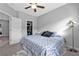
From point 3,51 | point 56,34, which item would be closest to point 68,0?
point 56,34

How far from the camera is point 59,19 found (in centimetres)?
170

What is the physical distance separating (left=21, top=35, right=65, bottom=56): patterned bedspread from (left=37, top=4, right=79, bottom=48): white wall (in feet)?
0.44

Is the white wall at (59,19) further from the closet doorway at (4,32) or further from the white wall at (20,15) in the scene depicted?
the closet doorway at (4,32)

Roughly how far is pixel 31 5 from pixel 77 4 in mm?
661

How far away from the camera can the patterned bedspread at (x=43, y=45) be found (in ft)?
5.18

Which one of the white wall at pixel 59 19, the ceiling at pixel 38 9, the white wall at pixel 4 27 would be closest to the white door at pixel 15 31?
the white wall at pixel 4 27

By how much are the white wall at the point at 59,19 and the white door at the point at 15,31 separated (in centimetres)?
30

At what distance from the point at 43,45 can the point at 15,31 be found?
0.47 meters

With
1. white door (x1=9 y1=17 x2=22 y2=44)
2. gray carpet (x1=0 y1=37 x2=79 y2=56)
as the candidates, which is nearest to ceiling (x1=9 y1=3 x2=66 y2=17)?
white door (x1=9 y1=17 x2=22 y2=44)

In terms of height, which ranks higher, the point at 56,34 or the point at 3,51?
the point at 56,34

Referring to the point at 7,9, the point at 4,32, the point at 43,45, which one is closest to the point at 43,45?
the point at 43,45

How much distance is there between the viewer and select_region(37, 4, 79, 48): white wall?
64.9 inches

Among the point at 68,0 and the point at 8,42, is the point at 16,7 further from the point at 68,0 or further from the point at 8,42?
Result: the point at 68,0

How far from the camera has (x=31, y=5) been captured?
1624 millimetres
